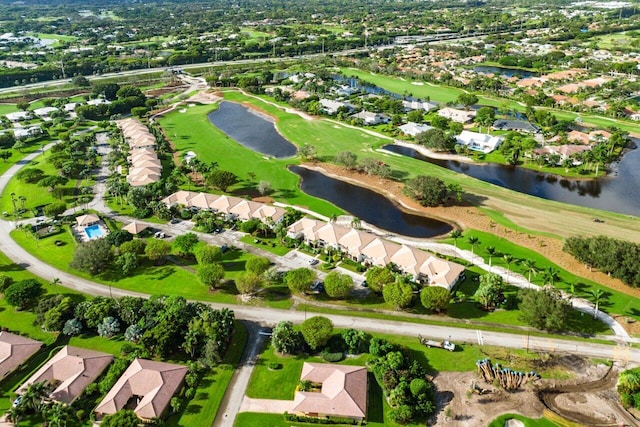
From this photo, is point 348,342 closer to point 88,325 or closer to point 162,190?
point 88,325

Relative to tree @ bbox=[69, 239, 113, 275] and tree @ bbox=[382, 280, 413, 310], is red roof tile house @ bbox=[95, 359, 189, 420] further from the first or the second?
tree @ bbox=[382, 280, 413, 310]

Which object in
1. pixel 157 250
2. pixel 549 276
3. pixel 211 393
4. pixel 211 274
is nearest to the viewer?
pixel 211 393

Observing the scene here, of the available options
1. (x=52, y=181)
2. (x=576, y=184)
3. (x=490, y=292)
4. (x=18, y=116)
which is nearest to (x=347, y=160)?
(x=576, y=184)

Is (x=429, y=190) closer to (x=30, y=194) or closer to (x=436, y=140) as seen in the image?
(x=436, y=140)

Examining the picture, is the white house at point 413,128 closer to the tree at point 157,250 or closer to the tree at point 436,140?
the tree at point 436,140

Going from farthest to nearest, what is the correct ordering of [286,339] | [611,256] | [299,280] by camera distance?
1. [611,256]
2. [299,280]
3. [286,339]

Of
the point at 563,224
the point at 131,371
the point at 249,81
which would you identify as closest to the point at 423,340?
the point at 131,371

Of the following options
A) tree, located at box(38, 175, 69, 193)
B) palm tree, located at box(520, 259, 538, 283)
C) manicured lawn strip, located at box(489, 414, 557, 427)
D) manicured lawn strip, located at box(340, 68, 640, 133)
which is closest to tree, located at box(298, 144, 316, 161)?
tree, located at box(38, 175, 69, 193)
